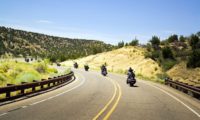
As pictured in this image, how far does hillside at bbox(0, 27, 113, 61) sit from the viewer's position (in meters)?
137

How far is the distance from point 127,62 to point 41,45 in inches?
3768

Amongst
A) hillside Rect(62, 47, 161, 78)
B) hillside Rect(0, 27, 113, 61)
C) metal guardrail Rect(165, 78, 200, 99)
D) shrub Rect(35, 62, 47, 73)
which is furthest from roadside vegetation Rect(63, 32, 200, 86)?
hillside Rect(0, 27, 113, 61)

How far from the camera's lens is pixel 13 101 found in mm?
14039

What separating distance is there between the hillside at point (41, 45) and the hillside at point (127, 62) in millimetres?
28862

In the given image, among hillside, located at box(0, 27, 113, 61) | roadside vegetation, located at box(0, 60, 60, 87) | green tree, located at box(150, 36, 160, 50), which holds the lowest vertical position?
roadside vegetation, located at box(0, 60, 60, 87)

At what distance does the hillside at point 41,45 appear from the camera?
13744 cm

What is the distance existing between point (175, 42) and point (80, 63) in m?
35.1

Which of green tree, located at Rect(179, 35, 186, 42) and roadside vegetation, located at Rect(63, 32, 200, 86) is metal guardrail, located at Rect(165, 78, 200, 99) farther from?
green tree, located at Rect(179, 35, 186, 42)

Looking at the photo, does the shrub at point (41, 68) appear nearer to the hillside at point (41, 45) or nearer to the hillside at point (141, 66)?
the hillside at point (141, 66)

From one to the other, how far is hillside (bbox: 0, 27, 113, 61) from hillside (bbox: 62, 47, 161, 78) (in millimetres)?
28862

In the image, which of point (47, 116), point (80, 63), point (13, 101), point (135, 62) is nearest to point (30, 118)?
point (47, 116)

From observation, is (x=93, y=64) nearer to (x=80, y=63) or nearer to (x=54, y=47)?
(x=80, y=63)

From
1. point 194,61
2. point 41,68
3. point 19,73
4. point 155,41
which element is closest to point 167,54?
point 194,61

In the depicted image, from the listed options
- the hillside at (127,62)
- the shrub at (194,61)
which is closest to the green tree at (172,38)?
the hillside at (127,62)
